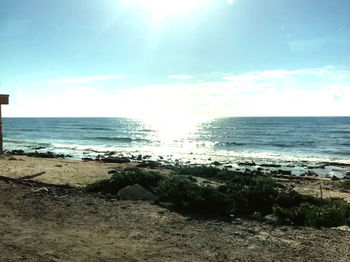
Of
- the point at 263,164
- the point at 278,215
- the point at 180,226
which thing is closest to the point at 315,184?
the point at 263,164

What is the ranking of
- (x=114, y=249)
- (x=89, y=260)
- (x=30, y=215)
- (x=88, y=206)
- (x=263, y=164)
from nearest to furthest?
1. (x=89, y=260)
2. (x=114, y=249)
3. (x=30, y=215)
4. (x=88, y=206)
5. (x=263, y=164)

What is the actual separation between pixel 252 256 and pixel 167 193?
13.5 feet

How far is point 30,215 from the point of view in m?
8.16

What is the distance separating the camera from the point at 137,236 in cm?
687

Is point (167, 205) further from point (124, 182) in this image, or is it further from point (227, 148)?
point (227, 148)

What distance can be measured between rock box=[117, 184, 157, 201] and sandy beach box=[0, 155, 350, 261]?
66 centimetres

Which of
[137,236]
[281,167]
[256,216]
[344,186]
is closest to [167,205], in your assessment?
[256,216]

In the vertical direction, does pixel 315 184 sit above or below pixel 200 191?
below

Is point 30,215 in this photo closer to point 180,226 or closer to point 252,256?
point 180,226

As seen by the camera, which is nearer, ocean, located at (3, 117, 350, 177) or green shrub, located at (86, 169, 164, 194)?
green shrub, located at (86, 169, 164, 194)

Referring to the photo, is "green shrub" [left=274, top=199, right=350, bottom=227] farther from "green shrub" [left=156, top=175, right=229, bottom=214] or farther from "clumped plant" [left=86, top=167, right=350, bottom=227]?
"green shrub" [left=156, top=175, right=229, bottom=214]

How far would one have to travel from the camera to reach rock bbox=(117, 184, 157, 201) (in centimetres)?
1038

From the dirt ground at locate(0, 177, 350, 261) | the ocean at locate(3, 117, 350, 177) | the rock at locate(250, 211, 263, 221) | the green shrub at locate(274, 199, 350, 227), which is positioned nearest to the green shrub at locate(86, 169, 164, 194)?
the dirt ground at locate(0, 177, 350, 261)

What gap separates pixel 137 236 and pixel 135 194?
364cm
